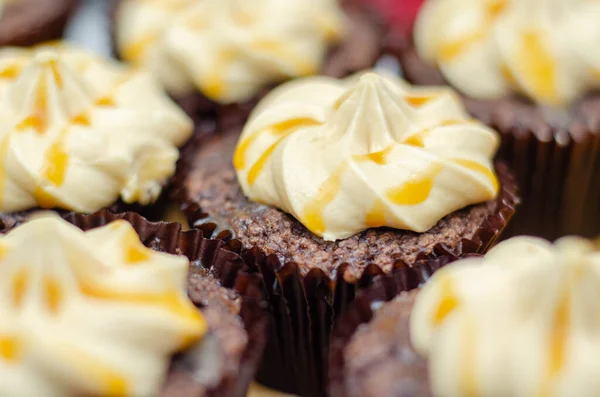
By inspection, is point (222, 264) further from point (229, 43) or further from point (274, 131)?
point (229, 43)

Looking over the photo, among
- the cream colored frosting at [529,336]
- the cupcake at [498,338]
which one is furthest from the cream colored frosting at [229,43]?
the cream colored frosting at [529,336]

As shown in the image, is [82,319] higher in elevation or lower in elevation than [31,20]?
higher

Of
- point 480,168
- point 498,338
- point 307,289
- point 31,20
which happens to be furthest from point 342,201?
point 31,20

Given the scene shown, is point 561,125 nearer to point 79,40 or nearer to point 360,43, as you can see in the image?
point 360,43

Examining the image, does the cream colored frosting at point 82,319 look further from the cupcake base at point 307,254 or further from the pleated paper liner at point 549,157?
the pleated paper liner at point 549,157

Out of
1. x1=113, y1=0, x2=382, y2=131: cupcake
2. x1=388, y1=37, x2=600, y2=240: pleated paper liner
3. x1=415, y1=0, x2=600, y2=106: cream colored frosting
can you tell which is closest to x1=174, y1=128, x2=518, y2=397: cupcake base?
x1=388, y1=37, x2=600, y2=240: pleated paper liner

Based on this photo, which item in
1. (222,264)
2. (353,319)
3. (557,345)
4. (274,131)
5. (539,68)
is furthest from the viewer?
(539,68)
